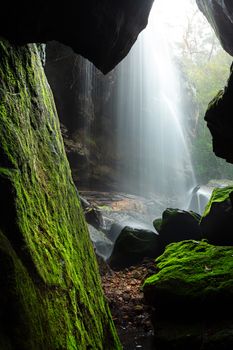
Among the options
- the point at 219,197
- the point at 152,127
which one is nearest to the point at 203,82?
the point at 152,127

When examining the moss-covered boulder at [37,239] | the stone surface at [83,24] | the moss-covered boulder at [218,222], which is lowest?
the moss-covered boulder at [218,222]

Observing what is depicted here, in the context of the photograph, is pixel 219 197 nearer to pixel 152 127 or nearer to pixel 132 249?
pixel 132 249

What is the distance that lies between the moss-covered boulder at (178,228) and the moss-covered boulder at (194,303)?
4260mm

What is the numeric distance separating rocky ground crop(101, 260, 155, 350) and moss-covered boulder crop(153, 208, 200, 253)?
4.37 ft

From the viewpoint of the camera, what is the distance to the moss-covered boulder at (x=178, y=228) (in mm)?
11320

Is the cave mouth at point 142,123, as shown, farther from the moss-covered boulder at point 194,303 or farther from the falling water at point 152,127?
the moss-covered boulder at point 194,303

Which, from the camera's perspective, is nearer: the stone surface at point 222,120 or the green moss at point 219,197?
the stone surface at point 222,120

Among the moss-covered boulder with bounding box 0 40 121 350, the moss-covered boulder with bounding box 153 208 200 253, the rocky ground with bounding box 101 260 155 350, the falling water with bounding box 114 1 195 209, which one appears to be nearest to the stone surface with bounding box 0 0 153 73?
the moss-covered boulder with bounding box 0 40 121 350

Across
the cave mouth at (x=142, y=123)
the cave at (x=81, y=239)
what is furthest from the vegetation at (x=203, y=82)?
the cave at (x=81, y=239)

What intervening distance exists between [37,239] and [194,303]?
3.61 m

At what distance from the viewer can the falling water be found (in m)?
22.4

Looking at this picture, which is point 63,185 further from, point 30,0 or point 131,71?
point 131,71

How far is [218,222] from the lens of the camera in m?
9.91

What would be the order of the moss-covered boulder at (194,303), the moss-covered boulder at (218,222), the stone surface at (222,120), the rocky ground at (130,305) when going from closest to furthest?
1. the moss-covered boulder at (194,303)
2. the rocky ground at (130,305)
3. the stone surface at (222,120)
4. the moss-covered boulder at (218,222)
